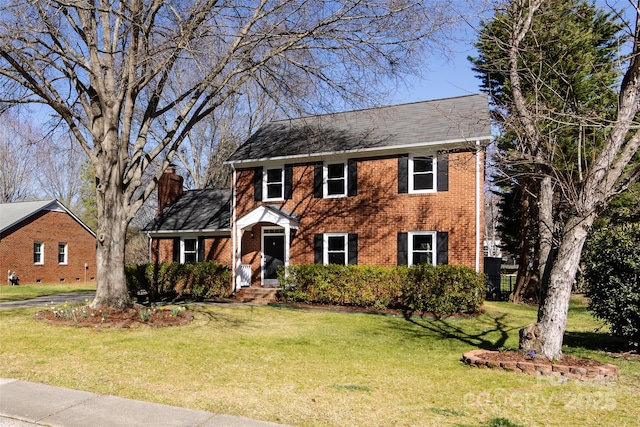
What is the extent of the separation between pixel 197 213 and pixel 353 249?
28.5 feet

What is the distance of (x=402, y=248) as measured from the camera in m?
16.4

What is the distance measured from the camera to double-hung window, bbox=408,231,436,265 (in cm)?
1609

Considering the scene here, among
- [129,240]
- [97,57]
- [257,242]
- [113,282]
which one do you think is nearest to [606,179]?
[113,282]

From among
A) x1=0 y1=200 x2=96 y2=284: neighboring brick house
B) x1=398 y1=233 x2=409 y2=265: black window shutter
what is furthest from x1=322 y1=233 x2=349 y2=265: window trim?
x1=0 y1=200 x2=96 y2=284: neighboring brick house

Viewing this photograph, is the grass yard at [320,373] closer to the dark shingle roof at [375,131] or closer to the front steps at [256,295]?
the front steps at [256,295]

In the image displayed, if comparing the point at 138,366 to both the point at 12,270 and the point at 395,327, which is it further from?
the point at 12,270

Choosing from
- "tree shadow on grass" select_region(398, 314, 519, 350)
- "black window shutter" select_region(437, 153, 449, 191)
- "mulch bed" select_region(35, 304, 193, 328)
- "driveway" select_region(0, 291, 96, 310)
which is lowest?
"driveway" select_region(0, 291, 96, 310)

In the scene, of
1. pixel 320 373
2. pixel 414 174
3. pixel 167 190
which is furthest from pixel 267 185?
pixel 320 373

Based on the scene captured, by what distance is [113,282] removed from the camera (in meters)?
12.0

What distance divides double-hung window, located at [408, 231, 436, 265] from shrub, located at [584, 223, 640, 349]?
682 centimetres

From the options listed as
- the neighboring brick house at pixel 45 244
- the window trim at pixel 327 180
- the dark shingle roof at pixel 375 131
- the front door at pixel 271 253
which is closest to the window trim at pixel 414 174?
the dark shingle roof at pixel 375 131

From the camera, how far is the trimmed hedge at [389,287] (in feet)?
45.6

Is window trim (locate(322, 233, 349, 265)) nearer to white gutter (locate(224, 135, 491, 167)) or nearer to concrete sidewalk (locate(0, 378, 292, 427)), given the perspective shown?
white gutter (locate(224, 135, 491, 167))

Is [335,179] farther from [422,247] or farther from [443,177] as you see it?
[422,247]
